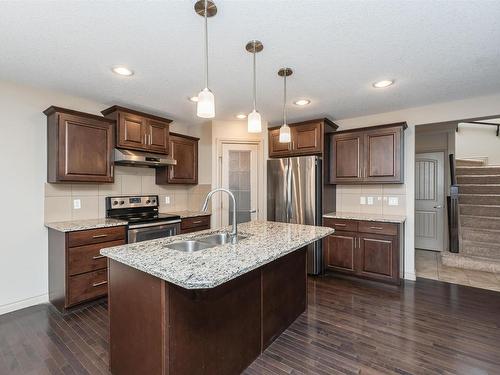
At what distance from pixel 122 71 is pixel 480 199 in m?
5.98

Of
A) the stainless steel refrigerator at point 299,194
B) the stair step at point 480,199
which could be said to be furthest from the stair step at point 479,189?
the stainless steel refrigerator at point 299,194

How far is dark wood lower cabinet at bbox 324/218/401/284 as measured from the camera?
3229 mm

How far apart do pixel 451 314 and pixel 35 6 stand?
416 centimetres

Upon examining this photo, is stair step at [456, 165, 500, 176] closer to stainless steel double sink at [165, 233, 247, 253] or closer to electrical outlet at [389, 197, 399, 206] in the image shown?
electrical outlet at [389, 197, 399, 206]

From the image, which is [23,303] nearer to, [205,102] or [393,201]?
[205,102]

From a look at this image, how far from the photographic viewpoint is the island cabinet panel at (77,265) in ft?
8.40

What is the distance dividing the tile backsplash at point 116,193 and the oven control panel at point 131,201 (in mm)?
71

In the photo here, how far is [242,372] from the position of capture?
5.88ft

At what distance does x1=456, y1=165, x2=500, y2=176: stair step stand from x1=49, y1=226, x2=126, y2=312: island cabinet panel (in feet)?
20.5

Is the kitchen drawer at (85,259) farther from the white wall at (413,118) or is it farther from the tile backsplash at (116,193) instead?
the white wall at (413,118)

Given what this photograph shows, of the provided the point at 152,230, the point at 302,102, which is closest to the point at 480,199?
the point at 302,102

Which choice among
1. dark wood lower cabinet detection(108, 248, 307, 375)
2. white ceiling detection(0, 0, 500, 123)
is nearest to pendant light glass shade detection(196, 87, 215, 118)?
white ceiling detection(0, 0, 500, 123)

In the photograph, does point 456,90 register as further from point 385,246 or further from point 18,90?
point 18,90

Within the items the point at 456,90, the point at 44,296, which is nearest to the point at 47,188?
the point at 44,296
